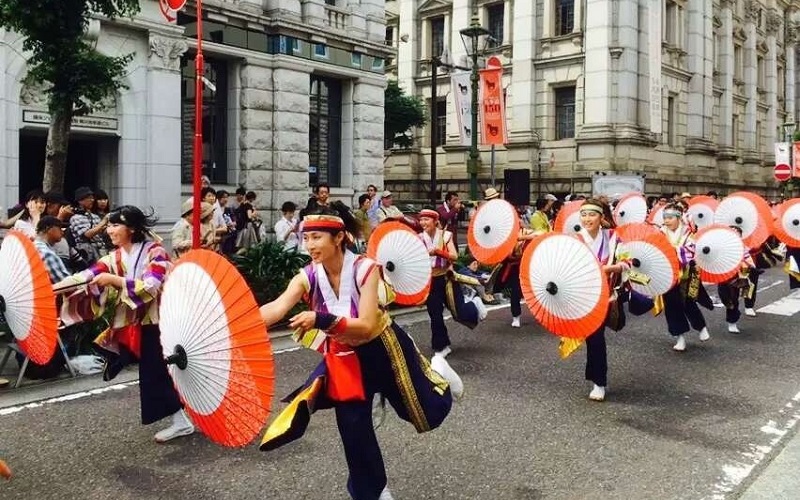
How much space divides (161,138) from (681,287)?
10.8 meters

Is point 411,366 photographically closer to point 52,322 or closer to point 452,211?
point 52,322

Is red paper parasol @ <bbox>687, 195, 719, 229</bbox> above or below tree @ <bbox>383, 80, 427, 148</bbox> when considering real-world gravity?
below

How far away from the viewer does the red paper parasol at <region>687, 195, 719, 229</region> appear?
12.9m

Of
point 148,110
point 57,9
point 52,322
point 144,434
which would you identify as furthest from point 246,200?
point 52,322

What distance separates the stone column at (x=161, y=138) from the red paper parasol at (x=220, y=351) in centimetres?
1248

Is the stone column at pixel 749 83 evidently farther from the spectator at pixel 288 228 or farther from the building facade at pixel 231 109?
the spectator at pixel 288 228

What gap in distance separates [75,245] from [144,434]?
4198 millimetres

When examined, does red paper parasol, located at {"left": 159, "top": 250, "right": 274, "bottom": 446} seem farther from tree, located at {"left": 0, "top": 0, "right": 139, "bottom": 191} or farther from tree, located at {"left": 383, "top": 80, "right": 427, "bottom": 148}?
tree, located at {"left": 383, "top": 80, "right": 427, "bottom": 148}

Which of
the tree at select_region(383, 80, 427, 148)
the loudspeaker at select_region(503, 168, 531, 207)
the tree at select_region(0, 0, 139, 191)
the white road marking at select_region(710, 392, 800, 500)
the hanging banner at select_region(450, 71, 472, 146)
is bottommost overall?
the white road marking at select_region(710, 392, 800, 500)

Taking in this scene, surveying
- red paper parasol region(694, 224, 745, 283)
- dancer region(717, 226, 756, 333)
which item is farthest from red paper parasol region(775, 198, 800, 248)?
red paper parasol region(694, 224, 745, 283)

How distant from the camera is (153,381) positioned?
214 inches

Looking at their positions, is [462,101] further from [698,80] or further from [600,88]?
[698,80]

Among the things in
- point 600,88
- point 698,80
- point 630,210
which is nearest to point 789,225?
point 630,210

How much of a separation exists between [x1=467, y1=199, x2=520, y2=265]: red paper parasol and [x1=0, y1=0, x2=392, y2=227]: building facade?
7.99 m
